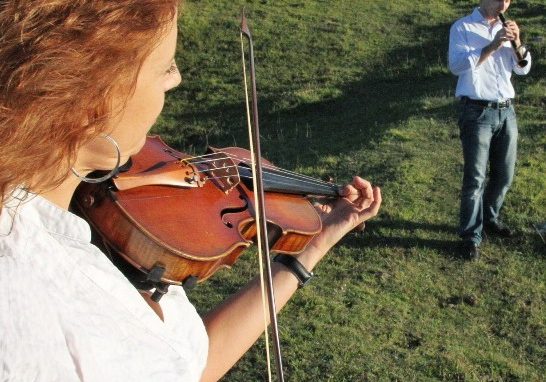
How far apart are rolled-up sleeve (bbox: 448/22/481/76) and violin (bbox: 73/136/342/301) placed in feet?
11.5

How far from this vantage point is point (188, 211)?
228cm

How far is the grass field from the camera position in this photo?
4.69m

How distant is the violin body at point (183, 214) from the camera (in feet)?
6.61

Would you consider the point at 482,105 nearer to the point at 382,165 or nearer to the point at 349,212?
the point at 382,165

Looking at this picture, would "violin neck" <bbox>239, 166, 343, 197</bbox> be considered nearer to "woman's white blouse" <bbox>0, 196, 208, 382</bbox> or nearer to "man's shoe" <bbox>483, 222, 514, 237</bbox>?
"woman's white blouse" <bbox>0, 196, 208, 382</bbox>

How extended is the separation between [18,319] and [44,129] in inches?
10.8

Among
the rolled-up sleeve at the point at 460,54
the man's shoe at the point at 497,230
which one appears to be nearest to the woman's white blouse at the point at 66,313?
the rolled-up sleeve at the point at 460,54

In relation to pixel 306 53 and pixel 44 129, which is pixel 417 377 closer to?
pixel 44 129

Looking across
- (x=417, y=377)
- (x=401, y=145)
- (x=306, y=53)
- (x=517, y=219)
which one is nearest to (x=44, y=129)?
(x=417, y=377)

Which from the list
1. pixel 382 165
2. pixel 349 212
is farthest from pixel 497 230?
pixel 349 212

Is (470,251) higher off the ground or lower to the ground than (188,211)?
lower

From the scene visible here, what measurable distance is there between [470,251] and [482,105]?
107 cm

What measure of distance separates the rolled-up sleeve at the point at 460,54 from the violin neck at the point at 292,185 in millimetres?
3486

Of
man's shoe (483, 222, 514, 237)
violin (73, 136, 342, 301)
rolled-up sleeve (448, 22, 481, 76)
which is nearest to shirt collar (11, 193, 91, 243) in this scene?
violin (73, 136, 342, 301)
